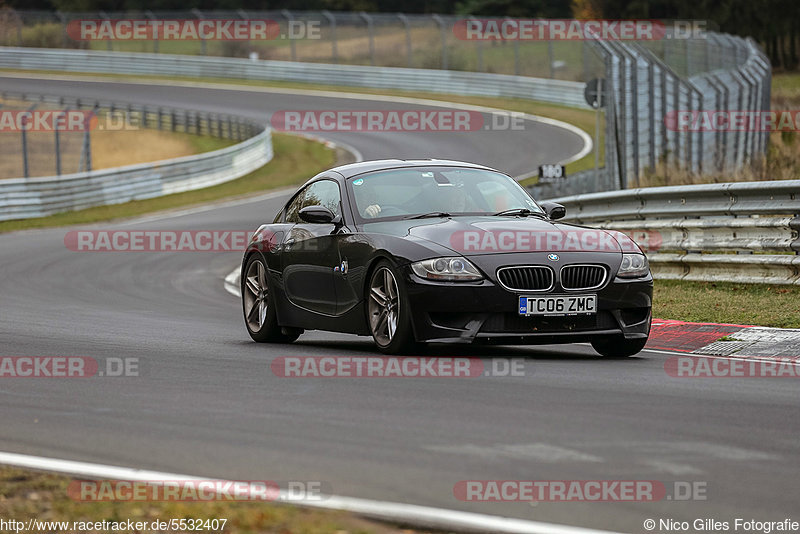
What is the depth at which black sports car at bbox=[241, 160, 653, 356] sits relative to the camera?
29.4ft

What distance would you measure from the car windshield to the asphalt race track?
3.56 feet

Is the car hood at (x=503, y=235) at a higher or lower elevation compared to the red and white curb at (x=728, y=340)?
higher

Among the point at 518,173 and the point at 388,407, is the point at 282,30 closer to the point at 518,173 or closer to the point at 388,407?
the point at 518,173

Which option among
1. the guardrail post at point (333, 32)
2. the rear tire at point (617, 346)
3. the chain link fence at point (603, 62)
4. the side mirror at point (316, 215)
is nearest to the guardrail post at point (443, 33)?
the chain link fence at point (603, 62)

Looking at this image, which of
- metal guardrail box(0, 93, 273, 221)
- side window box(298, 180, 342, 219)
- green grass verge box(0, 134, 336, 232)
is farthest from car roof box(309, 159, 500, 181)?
metal guardrail box(0, 93, 273, 221)

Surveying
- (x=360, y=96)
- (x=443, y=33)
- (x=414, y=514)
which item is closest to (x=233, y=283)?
(x=414, y=514)

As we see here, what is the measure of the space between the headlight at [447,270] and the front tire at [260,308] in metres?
2.52

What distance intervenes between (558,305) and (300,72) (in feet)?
178

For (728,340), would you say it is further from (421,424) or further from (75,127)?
(75,127)

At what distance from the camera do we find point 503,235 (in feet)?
30.5

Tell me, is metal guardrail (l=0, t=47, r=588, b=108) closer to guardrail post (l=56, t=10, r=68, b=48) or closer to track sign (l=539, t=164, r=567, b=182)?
guardrail post (l=56, t=10, r=68, b=48)

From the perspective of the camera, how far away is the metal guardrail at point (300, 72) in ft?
180

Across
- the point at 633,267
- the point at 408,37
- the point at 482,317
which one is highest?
the point at 633,267

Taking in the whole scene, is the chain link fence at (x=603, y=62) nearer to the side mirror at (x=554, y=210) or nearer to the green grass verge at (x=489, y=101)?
the green grass verge at (x=489, y=101)
